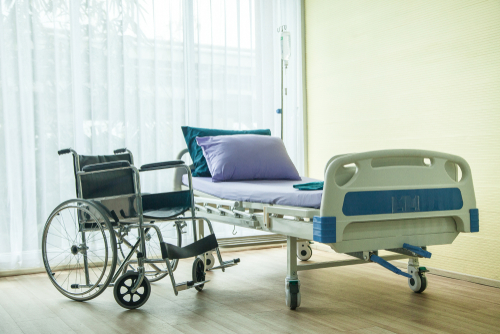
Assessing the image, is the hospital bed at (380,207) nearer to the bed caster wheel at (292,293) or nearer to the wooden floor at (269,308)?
the bed caster wheel at (292,293)

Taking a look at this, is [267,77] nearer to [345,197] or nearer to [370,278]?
[370,278]

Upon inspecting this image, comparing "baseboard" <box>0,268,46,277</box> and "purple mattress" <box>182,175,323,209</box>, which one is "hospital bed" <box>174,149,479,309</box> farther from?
"baseboard" <box>0,268,46,277</box>

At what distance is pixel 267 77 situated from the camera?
433 centimetres

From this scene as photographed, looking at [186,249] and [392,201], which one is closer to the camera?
[392,201]

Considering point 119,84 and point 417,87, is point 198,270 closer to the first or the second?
point 119,84

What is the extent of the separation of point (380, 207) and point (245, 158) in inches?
45.6

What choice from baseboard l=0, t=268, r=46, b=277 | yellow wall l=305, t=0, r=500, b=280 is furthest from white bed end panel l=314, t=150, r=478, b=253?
baseboard l=0, t=268, r=46, b=277

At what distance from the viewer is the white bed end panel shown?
2.14 meters

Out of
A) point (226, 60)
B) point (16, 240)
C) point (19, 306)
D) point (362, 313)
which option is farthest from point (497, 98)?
point (16, 240)

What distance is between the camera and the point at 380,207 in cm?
222

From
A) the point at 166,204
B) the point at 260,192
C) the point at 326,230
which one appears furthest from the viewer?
the point at 166,204

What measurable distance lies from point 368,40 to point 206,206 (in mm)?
1708

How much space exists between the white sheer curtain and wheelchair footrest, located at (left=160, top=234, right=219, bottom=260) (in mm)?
1313

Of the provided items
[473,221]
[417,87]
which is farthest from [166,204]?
[417,87]
